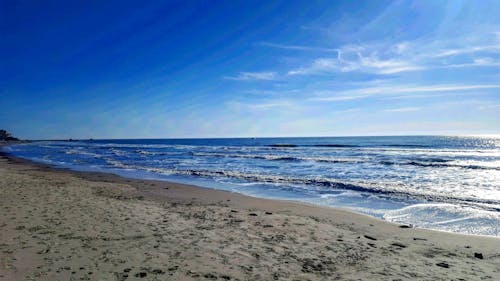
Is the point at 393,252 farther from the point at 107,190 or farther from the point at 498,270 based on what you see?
the point at 107,190

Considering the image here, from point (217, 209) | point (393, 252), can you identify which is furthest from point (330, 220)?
point (217, 209)

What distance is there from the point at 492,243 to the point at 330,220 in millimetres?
3735

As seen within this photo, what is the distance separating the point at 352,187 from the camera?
1564 cm

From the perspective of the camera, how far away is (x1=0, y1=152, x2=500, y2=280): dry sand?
196 inches

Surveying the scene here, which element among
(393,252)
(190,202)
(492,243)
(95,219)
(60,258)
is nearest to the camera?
(60,258)

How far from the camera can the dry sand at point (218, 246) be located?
4.98 m

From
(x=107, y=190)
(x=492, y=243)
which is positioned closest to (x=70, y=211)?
(x=107, y=190)

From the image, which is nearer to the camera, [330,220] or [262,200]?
[330,220]

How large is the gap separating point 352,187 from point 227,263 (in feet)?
38.4

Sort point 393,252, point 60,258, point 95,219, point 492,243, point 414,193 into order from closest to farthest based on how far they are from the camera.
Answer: point 60,258, point 393,252, point 492,243, point 95,219, point 414,193

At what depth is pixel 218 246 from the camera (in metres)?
6.21

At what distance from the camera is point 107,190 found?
1374cm

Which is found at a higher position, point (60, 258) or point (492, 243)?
point (60, 258)

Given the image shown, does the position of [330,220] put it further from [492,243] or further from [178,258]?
[178,258]
